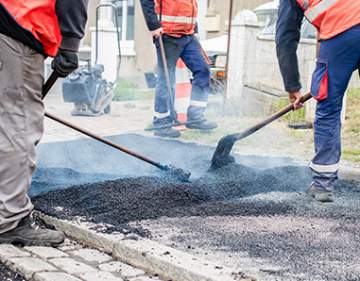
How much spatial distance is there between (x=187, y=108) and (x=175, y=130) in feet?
2.10

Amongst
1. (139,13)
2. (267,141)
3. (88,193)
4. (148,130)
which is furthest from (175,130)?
(139,13)

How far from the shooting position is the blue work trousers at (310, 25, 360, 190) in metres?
4.17

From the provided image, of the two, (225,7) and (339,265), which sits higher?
(225,7)

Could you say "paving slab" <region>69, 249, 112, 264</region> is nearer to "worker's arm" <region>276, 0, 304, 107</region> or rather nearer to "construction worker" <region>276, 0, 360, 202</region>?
"construction worker" <region>276, 0, 360, 202</region>

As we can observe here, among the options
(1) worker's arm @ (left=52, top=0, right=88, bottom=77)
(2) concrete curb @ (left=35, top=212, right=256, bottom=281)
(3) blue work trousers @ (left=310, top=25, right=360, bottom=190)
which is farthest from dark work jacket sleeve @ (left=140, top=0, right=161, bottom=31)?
(2) concrete curb @ (left=35, top=212, right=256, bottom=281)

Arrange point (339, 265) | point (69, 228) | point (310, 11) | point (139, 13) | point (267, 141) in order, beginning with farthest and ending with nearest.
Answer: point (139, 13)
point (267, 141)
point (310, 11)
point (69, 228)
point (339, 265)

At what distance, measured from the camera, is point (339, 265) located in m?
3.12

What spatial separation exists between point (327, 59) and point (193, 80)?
3.48 meters

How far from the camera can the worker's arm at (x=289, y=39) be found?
4508 millimetres

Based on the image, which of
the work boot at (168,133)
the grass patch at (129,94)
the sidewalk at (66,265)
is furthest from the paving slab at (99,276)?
the grass patch at (129,94)

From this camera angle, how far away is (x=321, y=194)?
14.3ft

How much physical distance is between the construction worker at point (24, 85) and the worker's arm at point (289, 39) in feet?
5.34

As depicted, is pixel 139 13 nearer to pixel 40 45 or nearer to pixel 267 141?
pixel 267 141

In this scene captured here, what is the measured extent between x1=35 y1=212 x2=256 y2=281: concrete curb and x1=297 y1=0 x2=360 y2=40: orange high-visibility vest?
1918 millimetres
